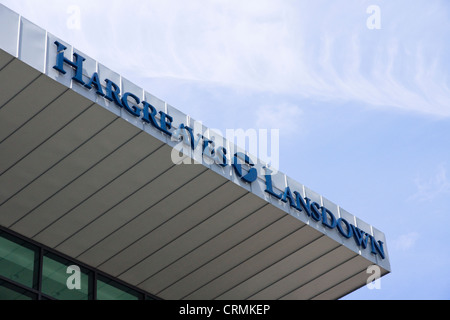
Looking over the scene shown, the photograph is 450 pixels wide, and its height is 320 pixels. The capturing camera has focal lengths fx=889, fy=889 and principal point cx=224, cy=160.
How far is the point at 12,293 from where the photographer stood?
1812 cm

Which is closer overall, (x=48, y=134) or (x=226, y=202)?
(x=48, y=134)

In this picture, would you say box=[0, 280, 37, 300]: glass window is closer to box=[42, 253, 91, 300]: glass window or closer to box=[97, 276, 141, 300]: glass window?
box=[42, 253, 91, 300]: glass window

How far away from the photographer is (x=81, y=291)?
19.6 metres

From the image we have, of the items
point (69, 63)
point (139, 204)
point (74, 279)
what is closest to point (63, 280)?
point (74, 279)

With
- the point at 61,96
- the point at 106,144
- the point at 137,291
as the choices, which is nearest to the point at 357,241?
the point at 137,291

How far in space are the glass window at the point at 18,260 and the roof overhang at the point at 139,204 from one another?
11.2 inches

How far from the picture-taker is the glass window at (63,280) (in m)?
19.0

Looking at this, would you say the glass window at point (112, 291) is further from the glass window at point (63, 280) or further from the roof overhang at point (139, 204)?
the glass window at point (63, 280)

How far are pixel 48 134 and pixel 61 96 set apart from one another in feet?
3.38

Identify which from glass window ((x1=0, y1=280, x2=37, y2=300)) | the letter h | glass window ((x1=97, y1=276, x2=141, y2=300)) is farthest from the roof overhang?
glass window ((x1=0, y1=280, x2=37, y2=300))

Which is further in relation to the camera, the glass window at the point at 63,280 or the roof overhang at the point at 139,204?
the glass window at the point at 63,280

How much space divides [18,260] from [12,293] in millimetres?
811

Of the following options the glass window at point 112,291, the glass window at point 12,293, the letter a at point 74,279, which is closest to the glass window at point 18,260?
the glass window at point 12,293
